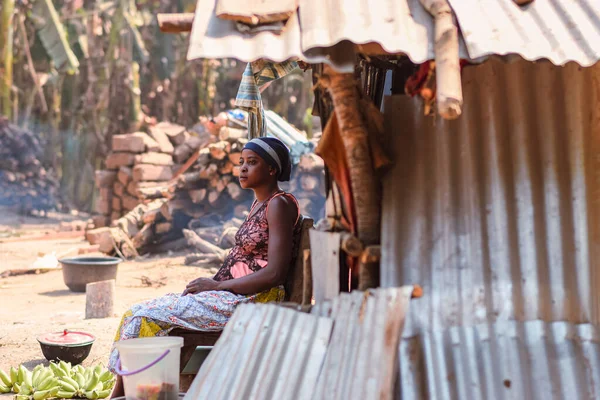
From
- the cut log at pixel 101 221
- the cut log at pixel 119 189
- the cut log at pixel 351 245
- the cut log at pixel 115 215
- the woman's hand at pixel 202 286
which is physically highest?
the cut log at pixel 119 189

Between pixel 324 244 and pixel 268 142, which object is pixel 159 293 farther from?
pixel 324 244

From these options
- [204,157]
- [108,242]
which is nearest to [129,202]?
[108,242]

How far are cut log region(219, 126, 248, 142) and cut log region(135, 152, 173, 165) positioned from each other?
5.93 ft

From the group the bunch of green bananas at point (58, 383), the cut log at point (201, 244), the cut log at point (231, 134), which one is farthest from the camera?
the cut log at point (231, 134)

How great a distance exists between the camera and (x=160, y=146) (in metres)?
13.1

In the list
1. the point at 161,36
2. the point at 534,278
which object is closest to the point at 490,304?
the point at 534,278

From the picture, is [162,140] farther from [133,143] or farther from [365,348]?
[365,348]

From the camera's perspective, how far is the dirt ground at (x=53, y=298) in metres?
5.86

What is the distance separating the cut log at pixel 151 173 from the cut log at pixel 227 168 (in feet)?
5.46

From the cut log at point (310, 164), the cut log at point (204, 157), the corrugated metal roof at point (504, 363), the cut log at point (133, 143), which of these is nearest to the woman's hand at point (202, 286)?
the corrugated metal roof at point (504, 363)

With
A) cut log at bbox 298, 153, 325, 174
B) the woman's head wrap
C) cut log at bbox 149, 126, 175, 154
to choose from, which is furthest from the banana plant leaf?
the woman's head wrap

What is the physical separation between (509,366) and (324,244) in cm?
88

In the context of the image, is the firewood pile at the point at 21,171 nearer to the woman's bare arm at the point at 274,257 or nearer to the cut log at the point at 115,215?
the cut log at the point at 115,215

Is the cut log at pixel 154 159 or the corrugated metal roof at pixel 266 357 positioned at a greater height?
the cut log at pixel 154 159
